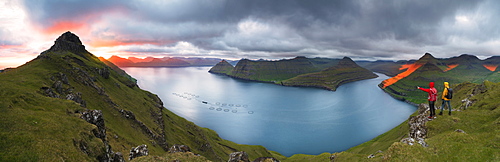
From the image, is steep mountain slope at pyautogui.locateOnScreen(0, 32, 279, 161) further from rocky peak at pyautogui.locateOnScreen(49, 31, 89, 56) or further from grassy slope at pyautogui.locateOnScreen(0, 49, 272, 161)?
rocky peak at pyautogui.locateOnScreen(49, 31, 89, 56)

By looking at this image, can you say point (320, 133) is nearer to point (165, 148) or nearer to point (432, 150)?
point (165, 148)

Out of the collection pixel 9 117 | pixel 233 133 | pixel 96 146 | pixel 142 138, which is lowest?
pixel 233 133

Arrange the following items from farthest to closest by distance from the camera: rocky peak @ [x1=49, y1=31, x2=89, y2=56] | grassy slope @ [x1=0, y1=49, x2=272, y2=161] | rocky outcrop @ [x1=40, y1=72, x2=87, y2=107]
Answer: rocky peak @ [x1=49, y1=31, x2=89, y2=56]
rocky outcrop @ [x1=40, y1=72, x2=87, y2=107]
grassy slope @ [x1=0, y1=49, x2=272, y2=161]

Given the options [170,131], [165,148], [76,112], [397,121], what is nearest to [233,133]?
[170,131]

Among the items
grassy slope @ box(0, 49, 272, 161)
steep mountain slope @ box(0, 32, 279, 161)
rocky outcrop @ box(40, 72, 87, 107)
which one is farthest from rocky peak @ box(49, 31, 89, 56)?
rocky outcrop @ box(40, 72, 87, 107)

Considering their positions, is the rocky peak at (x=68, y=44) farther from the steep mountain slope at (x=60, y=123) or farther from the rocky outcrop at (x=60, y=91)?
the rocky outcrop at (x=60, y=91)

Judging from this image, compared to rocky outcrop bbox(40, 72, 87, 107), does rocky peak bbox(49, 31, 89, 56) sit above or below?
above

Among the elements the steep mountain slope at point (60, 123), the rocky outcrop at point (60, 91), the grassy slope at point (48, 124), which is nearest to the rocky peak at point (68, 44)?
the steep mountain slope at point (60, 123)

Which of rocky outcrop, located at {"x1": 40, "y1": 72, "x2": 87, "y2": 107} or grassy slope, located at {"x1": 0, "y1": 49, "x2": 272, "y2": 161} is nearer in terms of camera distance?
grassy slope, located at {"x1": 0, "y1": 49, "x2": 272, "y2": 161}

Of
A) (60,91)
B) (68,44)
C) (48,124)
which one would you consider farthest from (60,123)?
(68,44)
